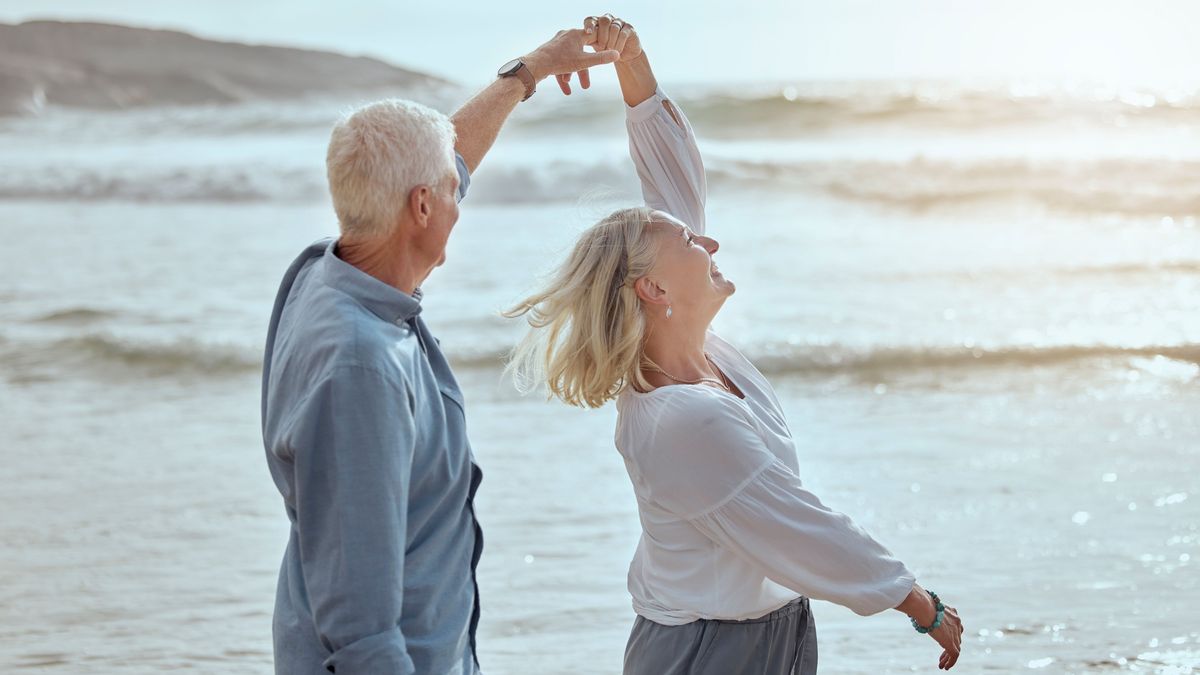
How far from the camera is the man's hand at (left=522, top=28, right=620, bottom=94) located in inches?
105

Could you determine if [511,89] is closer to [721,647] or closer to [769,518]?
[769,518]

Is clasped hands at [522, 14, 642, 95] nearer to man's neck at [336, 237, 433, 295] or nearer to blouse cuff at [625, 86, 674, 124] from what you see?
blouse cuff at [625, 86, 674, 124]

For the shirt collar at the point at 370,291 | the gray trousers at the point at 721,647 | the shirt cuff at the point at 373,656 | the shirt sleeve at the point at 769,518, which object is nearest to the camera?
the shirt cuff at the point at 373,656

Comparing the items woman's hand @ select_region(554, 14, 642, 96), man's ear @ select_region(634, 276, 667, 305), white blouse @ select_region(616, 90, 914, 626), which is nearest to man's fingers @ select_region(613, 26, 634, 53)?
woman's hand @ select_region(554, 14, 642, 96)

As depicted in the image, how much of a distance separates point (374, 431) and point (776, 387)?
567cm

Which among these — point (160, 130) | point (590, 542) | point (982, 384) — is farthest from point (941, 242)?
point (160, 130)

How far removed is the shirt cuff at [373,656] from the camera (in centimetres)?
170

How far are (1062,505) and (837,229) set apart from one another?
28.2 feet

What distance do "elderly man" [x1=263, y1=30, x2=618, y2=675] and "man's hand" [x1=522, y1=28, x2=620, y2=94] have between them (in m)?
0.78

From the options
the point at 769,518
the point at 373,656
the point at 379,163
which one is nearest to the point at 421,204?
the point at 379,163

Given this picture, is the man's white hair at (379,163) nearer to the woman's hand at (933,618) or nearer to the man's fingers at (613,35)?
the man's fingers at (613,35)

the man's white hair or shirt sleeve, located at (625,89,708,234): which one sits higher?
the man's white hair

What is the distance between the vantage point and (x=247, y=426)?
6520mm

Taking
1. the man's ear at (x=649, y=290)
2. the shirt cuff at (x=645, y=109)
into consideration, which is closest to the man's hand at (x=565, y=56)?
the shirt cuff at (x=645, y=109)
